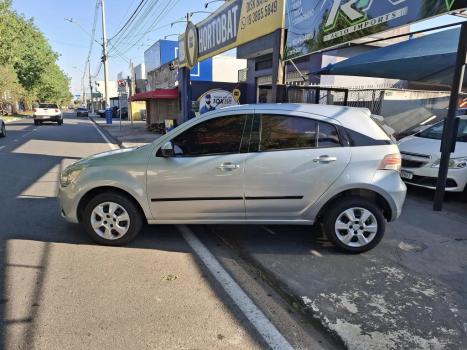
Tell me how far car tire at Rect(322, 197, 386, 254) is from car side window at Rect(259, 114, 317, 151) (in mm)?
826

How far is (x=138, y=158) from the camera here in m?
4.31

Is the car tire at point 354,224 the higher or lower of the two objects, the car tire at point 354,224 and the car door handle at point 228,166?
the lower

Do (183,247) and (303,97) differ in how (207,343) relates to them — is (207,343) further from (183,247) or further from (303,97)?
(303,97)

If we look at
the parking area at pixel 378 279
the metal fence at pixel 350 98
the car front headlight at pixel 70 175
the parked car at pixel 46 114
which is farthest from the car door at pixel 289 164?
the parked car at pixel 46 114

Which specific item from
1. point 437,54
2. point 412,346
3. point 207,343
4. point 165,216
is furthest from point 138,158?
point 437,54

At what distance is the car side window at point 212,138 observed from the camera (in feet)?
14.1

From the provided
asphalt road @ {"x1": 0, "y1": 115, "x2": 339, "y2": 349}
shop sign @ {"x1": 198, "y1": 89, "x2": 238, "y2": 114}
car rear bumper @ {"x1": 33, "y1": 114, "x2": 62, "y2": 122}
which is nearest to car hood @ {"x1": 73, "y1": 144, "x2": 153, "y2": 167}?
asphalt road @ {"x1": 0, "y1": 115, "x2": 339, "y2": 349}

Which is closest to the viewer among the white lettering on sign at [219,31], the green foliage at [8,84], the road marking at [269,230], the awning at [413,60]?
the road marking at [269,230]

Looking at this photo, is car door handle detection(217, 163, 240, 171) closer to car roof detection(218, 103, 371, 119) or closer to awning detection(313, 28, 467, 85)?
car roof detection(218, 103, 371, 119)

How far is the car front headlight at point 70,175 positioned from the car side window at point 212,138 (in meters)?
1.21

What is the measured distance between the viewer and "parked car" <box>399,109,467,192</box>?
6.54m

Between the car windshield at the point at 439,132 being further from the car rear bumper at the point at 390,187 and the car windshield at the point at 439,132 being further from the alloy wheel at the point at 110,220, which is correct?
the alloy wheel at the point at 110,220

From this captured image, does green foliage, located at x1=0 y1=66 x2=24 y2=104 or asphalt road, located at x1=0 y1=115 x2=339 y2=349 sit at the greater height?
green foliage, located at x1=0 y1=66 x2=24 y2=104

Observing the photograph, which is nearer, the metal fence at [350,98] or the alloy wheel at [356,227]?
the alloy wheel at [356,227]
